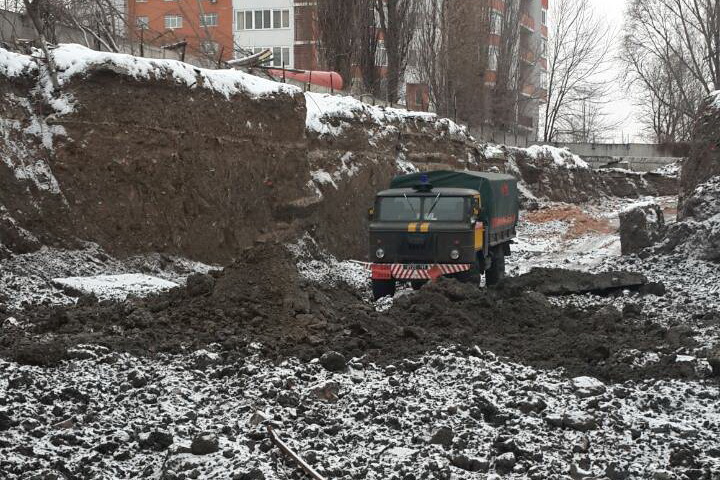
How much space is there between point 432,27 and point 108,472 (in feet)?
135

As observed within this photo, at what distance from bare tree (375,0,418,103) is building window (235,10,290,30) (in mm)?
23193

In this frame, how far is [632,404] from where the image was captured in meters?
8.52

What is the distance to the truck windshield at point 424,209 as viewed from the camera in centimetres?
1675

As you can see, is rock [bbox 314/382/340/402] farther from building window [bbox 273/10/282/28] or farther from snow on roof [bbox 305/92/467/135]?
building window [bbox 273/10/282/28]

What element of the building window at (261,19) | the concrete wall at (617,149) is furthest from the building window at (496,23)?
the building window at (261,19)

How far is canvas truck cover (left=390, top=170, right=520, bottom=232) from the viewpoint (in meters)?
18.8

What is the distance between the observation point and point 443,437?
24.5ft

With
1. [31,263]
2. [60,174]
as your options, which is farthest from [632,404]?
[60,174]

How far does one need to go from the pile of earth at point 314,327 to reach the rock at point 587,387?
554mm

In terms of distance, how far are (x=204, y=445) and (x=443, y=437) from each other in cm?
192

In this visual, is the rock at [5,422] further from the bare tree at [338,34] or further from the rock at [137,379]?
the bare tree at [338,34]

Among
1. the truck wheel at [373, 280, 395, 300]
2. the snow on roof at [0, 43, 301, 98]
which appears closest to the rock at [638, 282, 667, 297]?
the truck wheel at [373, 280, 395, 300]

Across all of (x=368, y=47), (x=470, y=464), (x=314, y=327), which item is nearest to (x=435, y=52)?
(x=368, y=47)

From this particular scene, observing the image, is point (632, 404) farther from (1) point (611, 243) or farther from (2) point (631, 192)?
(2) point (631, 192)
